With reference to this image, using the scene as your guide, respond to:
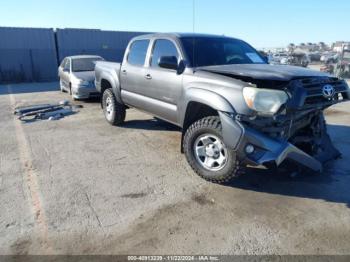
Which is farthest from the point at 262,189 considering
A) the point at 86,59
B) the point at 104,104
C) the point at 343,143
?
the point at 86,59

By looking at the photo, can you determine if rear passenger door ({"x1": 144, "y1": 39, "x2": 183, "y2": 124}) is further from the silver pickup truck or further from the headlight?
the headlight

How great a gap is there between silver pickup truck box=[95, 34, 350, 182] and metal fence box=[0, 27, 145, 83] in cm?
1681

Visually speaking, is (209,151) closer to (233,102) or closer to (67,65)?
(233,102)

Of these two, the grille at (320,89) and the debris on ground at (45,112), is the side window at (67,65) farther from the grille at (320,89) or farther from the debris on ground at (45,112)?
the grille at (320,89)

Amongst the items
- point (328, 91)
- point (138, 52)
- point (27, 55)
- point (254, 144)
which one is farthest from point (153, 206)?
point (27, 55)

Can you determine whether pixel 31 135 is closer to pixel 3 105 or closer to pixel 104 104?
pixel 104 104

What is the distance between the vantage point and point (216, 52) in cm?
509

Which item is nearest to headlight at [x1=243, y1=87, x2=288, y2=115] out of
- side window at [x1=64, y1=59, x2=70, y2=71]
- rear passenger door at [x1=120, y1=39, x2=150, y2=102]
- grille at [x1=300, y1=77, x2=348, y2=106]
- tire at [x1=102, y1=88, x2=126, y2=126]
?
grille at [x1=300, y1=77, x2=348, y2=106]

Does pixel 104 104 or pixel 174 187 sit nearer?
pixel 174 187

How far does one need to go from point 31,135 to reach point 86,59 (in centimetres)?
581

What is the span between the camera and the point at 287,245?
118 inches

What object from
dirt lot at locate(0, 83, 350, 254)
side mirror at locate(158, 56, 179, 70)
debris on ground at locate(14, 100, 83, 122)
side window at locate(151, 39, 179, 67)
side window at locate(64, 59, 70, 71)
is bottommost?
debris on ground at locate(14, 100, 83, 122)

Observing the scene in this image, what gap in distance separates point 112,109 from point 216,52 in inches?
123

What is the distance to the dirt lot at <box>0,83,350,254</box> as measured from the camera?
3041 mm
